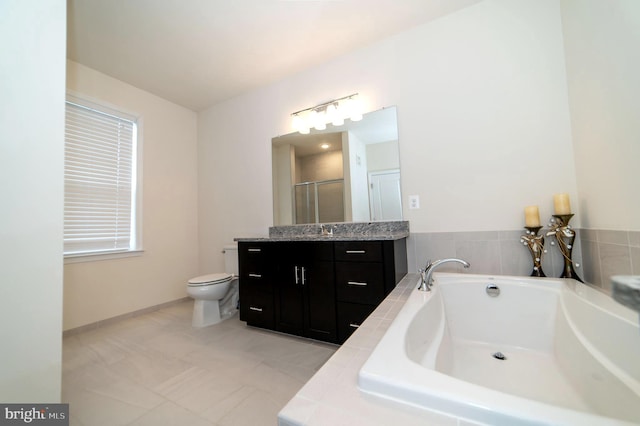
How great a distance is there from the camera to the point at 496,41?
173cm

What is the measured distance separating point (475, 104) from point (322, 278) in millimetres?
1793

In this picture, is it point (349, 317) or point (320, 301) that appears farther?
point (320, 301)

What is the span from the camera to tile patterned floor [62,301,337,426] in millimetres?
1184

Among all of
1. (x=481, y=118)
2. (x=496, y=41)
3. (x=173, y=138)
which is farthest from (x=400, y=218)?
(x=173, y=138)

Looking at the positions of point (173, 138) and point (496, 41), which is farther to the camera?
point (173, 138)

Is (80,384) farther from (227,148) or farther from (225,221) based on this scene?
(227,148)

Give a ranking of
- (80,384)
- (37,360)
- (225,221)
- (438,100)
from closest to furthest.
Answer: (37,360) → (80,384) → (438,100) → (225,221)

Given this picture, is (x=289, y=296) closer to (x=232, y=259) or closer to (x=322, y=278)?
(x=322, y=278)

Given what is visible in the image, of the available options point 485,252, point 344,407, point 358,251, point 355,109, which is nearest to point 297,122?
point 355,109

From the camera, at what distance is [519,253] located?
165cm

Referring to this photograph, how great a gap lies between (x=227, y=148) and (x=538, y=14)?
312cm

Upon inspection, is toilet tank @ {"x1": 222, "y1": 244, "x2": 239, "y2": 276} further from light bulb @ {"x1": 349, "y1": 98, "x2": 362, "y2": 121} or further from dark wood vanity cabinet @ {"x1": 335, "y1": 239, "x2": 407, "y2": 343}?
light bulb @ {"x1": 349, "y1": 98, "x2": 362, "y2": 121}

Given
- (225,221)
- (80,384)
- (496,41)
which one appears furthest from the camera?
(225,221)

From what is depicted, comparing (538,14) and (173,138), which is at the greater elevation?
(538,14)
